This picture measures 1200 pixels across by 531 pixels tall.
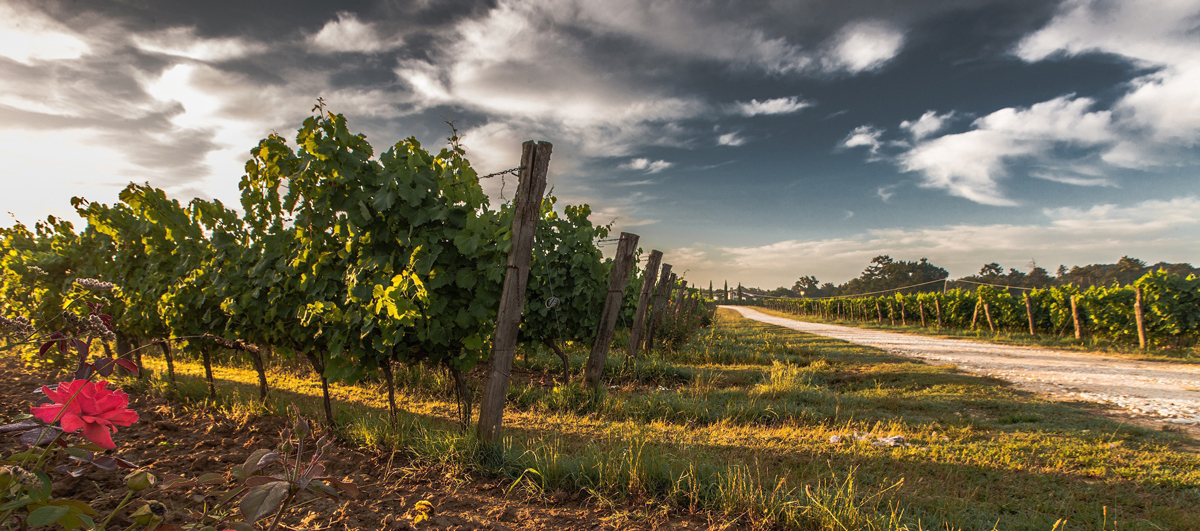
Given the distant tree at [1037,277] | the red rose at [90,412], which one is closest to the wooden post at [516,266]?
the red rose at [90,412]

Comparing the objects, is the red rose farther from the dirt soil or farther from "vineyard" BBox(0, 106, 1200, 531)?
the dirt soil

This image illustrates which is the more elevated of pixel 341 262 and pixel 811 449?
pixel 341 262

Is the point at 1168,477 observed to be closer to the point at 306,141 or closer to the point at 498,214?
the point at 498,214

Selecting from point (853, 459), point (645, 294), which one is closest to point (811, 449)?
point (853, 459)

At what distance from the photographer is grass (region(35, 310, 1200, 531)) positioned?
10.3 feet

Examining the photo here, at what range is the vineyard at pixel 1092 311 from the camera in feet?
47.6

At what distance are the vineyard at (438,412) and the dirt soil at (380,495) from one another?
0.07ft

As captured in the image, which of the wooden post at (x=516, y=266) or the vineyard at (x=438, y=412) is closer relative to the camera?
the vineyard at (x=438, y=412)

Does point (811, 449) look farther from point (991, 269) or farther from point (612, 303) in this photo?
point (991, 269)

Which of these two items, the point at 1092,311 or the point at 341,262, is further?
the point at 1092,311

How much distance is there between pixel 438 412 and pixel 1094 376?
1089 centimetres

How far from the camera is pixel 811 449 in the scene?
173 inches

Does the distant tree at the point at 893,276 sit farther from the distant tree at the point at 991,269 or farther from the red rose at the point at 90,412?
the red rose at the point at 90,412

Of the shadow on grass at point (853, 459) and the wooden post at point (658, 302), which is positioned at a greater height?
the wooden post at point (658, 302)
